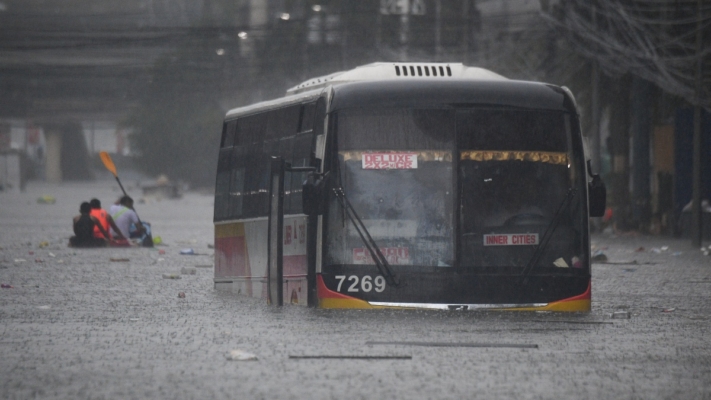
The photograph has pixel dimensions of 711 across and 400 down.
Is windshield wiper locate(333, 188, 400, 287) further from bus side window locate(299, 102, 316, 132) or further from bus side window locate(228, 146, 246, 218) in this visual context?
bus side window locate(228, 146, 246, 218)

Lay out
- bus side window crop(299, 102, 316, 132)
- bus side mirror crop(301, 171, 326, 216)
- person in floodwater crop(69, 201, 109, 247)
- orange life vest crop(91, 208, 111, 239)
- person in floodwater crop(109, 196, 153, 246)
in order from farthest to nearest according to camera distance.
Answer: person in floodwater crop(109, 196, 153, 246)
orange life vest crop(91, 208, 111, 239)
person in floodwater crop(69, 201, 109, 247)
bus side window crop(299, 102, 316, 132)
bus side mirror crop(301, 171, 326, 216)

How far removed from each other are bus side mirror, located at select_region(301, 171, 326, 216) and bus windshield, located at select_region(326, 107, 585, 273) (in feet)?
0.47

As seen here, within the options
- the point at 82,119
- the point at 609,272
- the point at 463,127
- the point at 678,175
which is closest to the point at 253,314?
the point at 463,127

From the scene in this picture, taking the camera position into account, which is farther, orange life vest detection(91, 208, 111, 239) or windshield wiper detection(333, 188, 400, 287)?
orange life vest detection(91, 208, 111, 239)

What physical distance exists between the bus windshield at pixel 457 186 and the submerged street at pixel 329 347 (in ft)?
2.17

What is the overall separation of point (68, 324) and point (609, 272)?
11.8 meters

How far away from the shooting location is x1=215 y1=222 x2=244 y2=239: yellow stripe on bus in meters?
17.6

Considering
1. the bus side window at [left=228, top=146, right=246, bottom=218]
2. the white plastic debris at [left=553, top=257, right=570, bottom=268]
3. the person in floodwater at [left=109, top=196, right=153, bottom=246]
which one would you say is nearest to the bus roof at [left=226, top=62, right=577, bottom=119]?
the white plastic debris at [left=553, top=257, right=570, bottom=268]

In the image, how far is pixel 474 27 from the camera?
51406 mm

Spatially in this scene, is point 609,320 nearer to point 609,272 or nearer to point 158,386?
point 158,386

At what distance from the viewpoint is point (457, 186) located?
1430 cm

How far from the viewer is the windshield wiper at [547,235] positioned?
14.1 metres

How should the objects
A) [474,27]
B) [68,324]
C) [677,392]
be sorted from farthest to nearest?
[474,27] → [68,324] → [677,392]

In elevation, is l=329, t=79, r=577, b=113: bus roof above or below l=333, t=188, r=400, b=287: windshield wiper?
above
